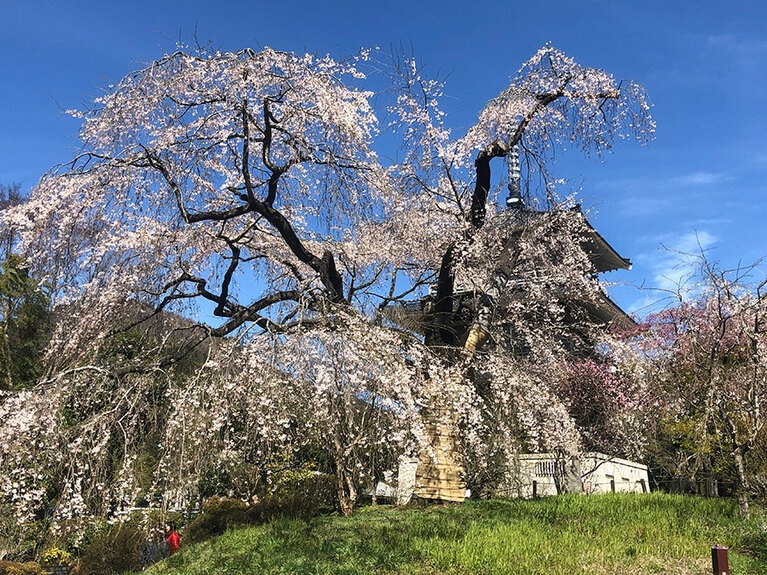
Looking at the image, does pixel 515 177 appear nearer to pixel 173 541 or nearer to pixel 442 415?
pixel 442 415

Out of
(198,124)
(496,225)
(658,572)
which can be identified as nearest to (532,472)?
(496,225)

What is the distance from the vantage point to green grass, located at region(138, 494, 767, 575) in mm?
4688

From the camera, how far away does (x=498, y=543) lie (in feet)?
16.6

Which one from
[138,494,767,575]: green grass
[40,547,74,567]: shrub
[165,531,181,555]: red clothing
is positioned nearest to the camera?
[138,494,767,575]: green grass

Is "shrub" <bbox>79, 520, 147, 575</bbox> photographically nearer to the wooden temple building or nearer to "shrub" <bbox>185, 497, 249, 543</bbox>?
"shrub" <bbox>185, 497, 249, 543</bbox>

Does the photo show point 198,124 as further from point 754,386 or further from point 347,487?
point 754,386

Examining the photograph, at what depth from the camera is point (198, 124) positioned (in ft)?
25.0

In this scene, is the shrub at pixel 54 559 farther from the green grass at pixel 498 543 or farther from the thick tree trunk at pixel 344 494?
the thick tree trunk at pixel 344 494

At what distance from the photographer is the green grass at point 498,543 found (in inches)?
185

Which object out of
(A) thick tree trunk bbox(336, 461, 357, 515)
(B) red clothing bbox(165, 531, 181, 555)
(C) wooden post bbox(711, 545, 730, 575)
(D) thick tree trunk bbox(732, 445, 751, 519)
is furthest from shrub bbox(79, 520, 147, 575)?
(D) thick tree trunk bbox(732, 445, 751, 519)

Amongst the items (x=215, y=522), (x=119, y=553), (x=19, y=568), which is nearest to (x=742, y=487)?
(x=215, y=522)

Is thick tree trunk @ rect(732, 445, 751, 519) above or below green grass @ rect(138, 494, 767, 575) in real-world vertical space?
above

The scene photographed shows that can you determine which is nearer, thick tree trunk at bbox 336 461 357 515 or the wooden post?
the wooden post

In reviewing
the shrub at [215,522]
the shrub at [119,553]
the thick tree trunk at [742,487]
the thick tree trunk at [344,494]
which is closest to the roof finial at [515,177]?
the thick tree trunk at [742,487]
